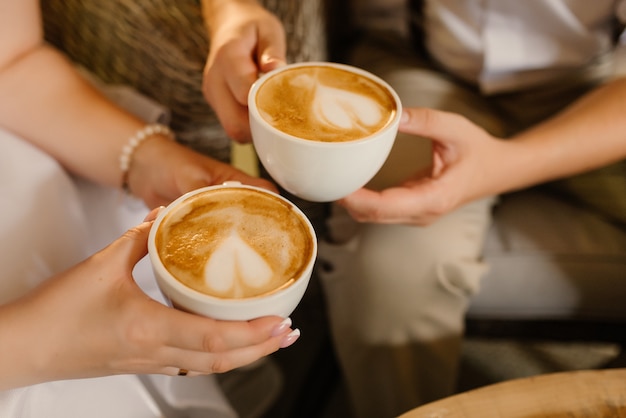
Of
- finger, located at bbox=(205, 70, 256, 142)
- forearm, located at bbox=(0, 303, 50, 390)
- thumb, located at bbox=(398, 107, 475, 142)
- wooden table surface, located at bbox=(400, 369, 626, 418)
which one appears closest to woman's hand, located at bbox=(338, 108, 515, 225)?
thumb, located at bbox=(398, 107, 475, 142)

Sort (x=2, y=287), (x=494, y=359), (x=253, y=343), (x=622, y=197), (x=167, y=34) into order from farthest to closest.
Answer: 1. (x=494, y=359)
2. (x=167, y=34)
3. (x=622, y=197)
4. (x=2, y=287)
5. (x=253, y=343)

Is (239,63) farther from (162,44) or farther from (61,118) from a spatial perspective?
(162,44)

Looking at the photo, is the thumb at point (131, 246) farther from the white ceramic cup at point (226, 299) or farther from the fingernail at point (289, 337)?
the fingernail at point (289, 337)

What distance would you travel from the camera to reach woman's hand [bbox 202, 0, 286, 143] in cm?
71

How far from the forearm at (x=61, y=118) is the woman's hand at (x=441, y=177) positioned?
0.32 m

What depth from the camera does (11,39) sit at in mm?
759

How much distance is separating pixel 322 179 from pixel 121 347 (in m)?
0.25

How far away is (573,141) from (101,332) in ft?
2.22

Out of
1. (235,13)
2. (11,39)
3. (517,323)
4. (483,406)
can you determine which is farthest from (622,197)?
(11,39)

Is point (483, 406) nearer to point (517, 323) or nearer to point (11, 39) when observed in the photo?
point (517, 323)

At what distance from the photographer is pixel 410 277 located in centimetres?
90

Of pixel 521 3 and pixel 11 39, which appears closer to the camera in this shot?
pixel 11 39

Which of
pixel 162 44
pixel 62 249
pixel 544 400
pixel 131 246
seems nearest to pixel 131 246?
pixel 131 246

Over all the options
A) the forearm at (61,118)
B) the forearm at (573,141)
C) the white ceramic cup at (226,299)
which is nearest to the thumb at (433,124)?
the forearm at (573,141)
